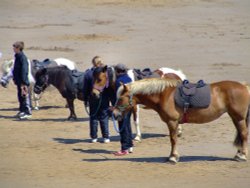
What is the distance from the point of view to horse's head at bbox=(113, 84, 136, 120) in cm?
1570

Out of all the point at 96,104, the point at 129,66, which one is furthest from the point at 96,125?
the point at 129,66

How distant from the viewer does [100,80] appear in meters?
17.0

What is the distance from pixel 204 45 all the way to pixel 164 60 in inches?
127

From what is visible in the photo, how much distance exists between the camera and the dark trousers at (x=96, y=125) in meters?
17.5

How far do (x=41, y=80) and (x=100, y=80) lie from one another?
13.3 ft

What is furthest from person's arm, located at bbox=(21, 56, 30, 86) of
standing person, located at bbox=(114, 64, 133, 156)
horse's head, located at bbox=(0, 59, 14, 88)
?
standing person, located at bbox=(114, 64, 133, 156)

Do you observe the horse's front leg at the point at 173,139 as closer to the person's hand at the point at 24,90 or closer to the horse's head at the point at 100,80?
the horse's head at the point at 100,80

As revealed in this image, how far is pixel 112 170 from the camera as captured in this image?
1537cm

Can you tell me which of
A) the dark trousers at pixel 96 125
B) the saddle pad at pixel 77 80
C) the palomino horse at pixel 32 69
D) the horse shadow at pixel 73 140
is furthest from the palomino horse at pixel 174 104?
the palomino horse at pixel 32 69

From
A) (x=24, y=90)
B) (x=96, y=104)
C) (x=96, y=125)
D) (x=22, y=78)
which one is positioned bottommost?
(x=96, y=125)

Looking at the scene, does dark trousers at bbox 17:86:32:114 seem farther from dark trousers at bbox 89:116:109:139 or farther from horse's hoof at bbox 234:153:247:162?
horse's hoof at bbox 234:153:247:162

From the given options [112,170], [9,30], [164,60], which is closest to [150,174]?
[112,170]

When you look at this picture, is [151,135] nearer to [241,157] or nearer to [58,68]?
[241,157]

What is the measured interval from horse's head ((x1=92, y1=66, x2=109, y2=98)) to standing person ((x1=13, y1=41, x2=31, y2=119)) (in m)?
3.29
